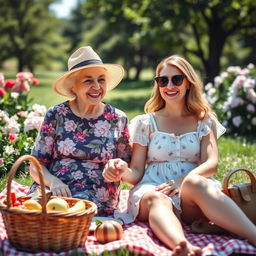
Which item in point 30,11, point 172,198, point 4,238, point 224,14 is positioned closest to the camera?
point 4,238

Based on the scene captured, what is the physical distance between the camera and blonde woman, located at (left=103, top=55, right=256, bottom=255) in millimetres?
3928

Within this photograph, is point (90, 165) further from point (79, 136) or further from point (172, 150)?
point (172, 150)

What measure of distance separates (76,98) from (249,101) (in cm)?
528

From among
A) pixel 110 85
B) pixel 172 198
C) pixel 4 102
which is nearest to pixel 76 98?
pixel 110 85

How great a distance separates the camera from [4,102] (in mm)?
7000

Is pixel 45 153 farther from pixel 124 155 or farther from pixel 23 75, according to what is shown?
pixel 23 75

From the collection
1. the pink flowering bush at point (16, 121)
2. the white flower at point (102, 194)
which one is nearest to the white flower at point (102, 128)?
the white flower at point (102, 194)

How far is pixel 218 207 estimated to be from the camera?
361 centimetres

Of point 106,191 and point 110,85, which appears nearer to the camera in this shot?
point 106,191

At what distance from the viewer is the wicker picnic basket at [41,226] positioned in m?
3.27

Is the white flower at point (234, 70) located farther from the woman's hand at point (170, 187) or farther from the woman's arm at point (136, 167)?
the woman's hand at point (170, 187)

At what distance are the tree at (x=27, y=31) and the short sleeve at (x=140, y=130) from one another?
102 ft

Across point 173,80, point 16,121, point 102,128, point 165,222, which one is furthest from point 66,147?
point 16,121

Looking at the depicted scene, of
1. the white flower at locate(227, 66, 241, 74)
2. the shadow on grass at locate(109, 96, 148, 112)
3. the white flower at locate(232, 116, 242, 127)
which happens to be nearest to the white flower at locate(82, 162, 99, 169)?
the white flower at locate(232, 116, 242, 127)
